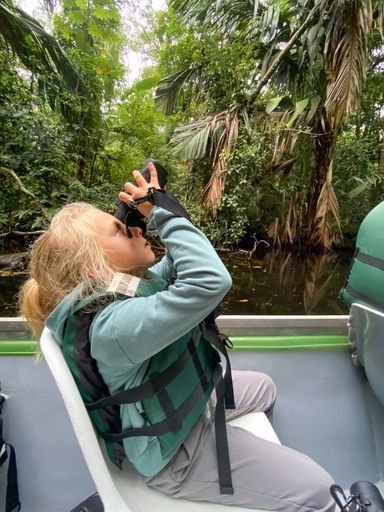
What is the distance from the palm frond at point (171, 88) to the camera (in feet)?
15.4

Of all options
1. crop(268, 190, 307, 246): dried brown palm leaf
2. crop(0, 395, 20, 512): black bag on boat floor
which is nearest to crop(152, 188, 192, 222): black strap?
crop(0, 395, 20, 512): black bag on boat floor

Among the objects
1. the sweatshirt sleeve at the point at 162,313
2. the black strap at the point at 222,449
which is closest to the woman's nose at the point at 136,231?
the sweatshirt sleeve at the point at 162,313

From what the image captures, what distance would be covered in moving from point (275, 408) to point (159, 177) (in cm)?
83

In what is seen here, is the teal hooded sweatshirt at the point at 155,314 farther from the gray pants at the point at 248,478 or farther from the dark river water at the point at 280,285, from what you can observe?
the dark river water at the point at 280,285

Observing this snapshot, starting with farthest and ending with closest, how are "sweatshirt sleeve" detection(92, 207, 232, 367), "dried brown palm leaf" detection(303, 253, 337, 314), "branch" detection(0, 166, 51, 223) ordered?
"dried brown palm leaf" detection(303, 253, 337, 314) → "branch" detection(0, 166, 51, 223) → "sweatshirt sleeve" detection(92, 207, 232, 367)

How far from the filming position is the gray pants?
2.05 ft

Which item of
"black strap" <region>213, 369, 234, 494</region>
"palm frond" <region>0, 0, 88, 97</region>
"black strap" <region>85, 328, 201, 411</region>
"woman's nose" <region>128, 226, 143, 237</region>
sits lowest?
"black strap" <region>213, 369, 234, 494</region>

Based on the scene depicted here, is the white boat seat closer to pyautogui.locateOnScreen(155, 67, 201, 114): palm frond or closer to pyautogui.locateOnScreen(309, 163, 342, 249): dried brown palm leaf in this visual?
pyautogui.locateOnScreen(309, 163, 342, 249): dried brown palm leaf

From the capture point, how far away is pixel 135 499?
64cm

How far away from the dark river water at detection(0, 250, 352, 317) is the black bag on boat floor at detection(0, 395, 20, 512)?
217 centimetres

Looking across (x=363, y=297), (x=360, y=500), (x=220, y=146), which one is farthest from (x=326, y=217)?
(x=360, y=500)

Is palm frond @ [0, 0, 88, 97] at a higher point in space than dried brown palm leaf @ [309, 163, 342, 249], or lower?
higher

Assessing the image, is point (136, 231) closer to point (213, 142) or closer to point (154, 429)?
point (154, 429)

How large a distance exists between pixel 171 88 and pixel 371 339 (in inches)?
194
